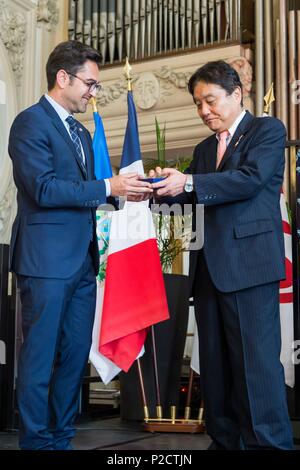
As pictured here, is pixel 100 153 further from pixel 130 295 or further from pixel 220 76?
pixel 220 76

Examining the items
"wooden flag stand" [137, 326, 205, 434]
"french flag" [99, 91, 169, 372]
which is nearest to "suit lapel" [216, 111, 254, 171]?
"french flag" [99, 91, 169, 372]

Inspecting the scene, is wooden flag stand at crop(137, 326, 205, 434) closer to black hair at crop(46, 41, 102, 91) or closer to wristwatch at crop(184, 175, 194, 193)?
wristwatch at crop(184, 175, 194, 193)

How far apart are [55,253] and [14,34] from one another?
4.17 metres

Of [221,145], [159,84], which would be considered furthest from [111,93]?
[221,145]

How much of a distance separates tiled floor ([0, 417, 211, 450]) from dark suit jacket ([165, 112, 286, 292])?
103 centimetres

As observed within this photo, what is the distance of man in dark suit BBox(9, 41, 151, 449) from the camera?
224 cm

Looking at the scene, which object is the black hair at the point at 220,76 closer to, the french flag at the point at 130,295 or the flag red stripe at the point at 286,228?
the flag red stripe at the point at 286,228

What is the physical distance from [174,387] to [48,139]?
6.25ft

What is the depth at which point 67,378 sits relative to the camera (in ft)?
7.73

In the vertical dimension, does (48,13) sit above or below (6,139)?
above

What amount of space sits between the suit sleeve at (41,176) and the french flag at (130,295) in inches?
47.6

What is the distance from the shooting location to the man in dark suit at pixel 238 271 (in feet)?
7.29

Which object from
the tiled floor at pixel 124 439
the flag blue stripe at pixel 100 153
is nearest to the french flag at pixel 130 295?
the flag blue stripe at pixel 100 153

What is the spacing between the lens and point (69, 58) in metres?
2.48
